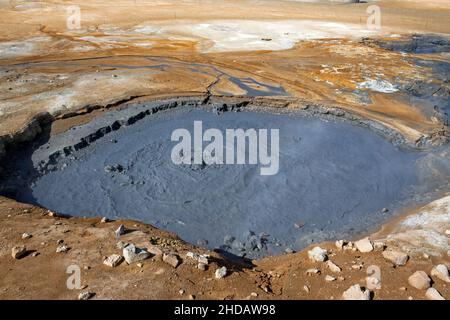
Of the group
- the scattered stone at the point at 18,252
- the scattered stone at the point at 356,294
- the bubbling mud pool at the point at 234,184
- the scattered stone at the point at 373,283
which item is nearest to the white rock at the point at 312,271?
the scattered stone at the point at 356,294

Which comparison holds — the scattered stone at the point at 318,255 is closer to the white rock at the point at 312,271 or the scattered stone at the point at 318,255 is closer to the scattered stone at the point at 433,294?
the white rock at the point at 312,271

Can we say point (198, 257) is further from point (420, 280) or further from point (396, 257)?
point (420, 280)

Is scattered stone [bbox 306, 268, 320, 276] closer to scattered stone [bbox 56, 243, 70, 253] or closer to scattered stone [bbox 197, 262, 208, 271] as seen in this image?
scattered stone [bbox 197, 262, 208, 271]

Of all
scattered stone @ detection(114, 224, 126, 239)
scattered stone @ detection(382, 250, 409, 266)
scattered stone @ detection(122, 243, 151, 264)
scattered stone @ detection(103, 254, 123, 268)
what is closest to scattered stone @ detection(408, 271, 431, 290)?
scattered stone @ detection(382, 250, 409, 266)

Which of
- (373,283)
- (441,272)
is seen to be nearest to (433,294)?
(441,272)
